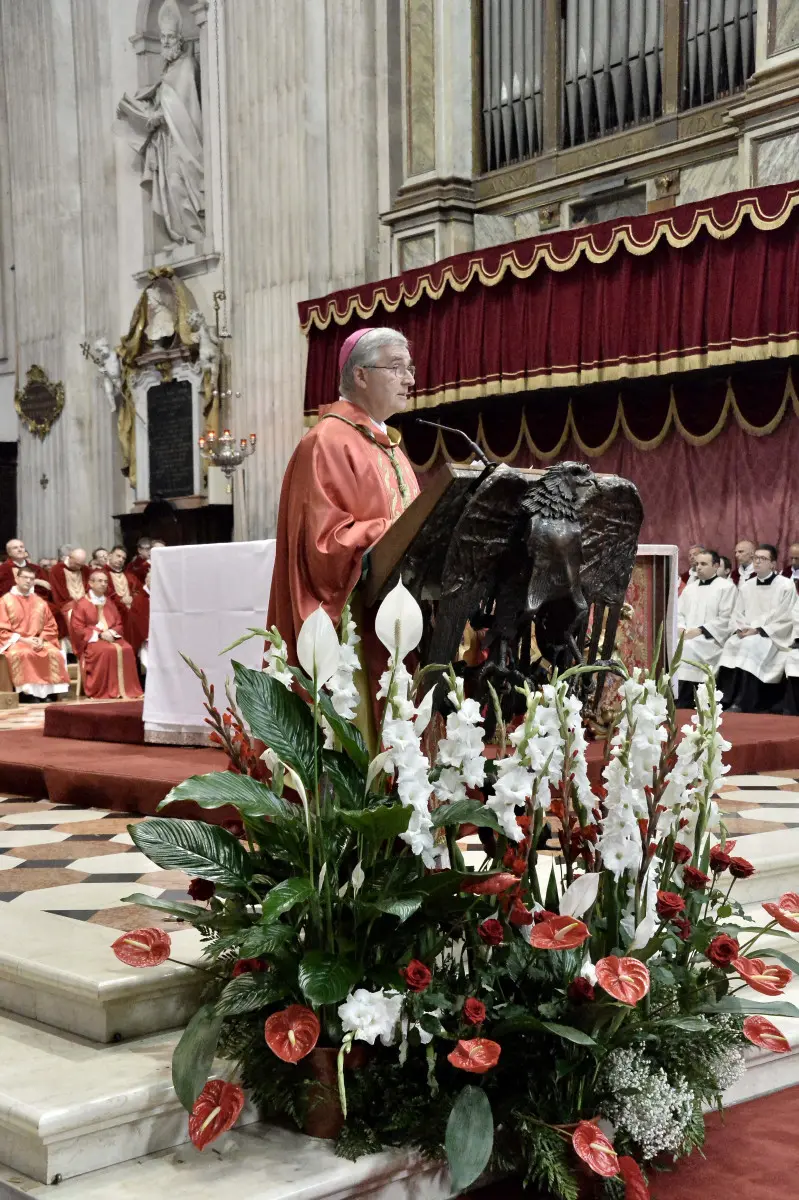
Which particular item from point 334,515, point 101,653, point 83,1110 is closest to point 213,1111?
point 83,1110

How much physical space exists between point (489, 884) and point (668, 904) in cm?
30

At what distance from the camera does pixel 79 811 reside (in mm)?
5254

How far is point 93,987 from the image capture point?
7.98ft

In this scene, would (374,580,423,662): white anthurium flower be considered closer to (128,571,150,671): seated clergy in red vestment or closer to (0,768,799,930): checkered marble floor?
(0,768,799,930): checkered marble floor

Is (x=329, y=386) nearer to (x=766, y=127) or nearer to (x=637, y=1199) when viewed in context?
(x=766, y=127)

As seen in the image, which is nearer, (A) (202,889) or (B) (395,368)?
(A) (202,889)

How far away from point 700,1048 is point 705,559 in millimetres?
7991

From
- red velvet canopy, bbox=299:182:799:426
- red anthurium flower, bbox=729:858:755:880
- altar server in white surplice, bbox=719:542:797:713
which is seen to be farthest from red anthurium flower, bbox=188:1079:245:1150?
altar server in white surplice, bbox=719:542:797:713

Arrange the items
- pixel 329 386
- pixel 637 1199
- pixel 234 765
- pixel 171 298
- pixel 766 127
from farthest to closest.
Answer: pixel 171 298
pixel 329 386
pixel 766 127
pixel 234 765
pixel 637 1199

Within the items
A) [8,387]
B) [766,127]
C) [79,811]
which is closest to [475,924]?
[79,811]

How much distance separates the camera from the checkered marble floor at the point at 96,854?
3336 millimetres

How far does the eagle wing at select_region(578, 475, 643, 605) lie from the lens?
3076 millimetres

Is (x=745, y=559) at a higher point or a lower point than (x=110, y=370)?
lower

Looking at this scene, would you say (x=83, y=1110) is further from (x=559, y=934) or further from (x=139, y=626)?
(x=139, y=626)
